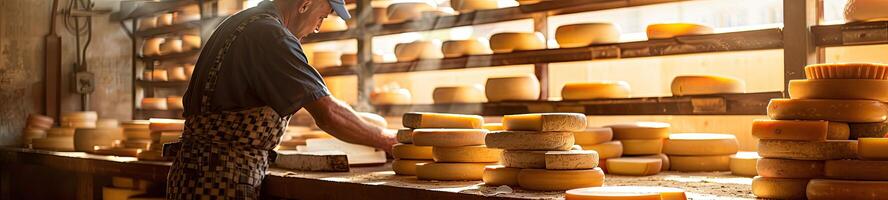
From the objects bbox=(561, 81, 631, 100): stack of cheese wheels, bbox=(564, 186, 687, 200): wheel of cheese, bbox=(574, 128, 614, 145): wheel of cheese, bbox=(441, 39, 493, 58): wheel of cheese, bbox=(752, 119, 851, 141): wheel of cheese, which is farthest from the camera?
bbox=(441, 39, 493, 58): wheel of cheese

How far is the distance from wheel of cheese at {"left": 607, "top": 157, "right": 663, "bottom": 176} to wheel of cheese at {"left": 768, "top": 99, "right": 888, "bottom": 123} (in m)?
0.73

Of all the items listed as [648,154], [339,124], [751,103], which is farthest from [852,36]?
[339,124]

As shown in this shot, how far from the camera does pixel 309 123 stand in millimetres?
5062

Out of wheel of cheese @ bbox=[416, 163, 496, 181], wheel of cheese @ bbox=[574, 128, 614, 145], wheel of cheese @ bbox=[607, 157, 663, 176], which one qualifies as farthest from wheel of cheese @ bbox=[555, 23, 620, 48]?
wheel of cheese @ bbox=[416, 163, 496, 181]

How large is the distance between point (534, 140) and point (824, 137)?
2.38ft

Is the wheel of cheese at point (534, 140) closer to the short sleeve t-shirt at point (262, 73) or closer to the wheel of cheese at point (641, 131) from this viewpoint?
the short sleeve t-shirt at point (262, 73)

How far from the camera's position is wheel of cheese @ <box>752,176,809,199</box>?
2301 mm

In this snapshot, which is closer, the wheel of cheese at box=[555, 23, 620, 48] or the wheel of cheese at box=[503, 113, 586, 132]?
the wheel of cheese at box=[503, 113, 586, 132]

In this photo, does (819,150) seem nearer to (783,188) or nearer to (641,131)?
(783,188)

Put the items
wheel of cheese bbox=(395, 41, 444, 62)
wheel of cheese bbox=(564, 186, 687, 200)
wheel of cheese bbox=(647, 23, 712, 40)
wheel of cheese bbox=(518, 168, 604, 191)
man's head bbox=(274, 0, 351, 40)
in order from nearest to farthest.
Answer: wheel of cheese bbox=(564, 186, 687, 200), wheel of cheese bbox=(518, 168, 604, 191), man's head bbox=(274, 0, 351, 40), wheel of cheese bbox=(647, 23, 712, 40), wheel of cheese bbox=(395, 41, 444, 62)

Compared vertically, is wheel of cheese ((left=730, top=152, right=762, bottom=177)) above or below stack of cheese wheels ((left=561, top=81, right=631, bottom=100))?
below

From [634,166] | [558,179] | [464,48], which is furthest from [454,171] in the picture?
[464,48]

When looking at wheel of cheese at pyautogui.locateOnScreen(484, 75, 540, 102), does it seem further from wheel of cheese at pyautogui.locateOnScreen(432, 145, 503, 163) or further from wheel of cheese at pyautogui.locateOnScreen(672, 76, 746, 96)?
wheel of cheese at pyautogui.locateOnScreen(432, 145, 503, 163)

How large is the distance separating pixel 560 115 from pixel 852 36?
1024 mm
